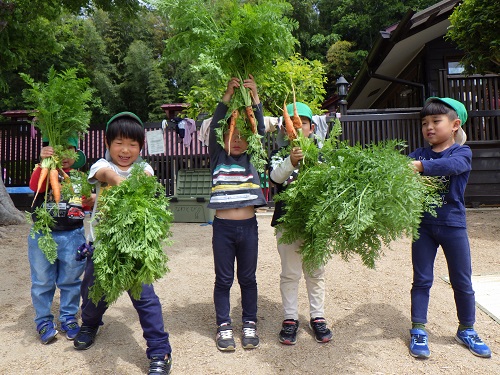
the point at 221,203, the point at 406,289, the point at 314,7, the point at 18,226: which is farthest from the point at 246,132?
the point at 314,7

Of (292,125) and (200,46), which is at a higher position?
(200,46)

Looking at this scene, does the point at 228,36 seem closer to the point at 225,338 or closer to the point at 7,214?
the point at 225,338

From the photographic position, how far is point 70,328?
3.08 metres

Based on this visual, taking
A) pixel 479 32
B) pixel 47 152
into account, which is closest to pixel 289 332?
pixel 47 152

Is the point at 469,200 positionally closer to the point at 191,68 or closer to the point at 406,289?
the point at 406,289

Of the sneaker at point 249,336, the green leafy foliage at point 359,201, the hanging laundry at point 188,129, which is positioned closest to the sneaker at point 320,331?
the sneaker at point 249,336

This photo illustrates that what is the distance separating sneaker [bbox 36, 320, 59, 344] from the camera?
2994 millimetres

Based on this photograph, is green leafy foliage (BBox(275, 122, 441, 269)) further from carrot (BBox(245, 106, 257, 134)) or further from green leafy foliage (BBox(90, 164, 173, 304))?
green leafy foliage (BBox(90, 164, 173, 304))

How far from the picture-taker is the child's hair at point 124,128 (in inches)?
110

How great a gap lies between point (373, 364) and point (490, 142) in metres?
8.41

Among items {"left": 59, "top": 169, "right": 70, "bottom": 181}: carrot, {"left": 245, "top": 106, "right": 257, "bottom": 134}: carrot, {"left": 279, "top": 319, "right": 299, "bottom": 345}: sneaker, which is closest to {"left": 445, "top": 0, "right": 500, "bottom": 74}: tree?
{"left": 245, "top": 106, "right": 257, "bottom": 134}: carrot

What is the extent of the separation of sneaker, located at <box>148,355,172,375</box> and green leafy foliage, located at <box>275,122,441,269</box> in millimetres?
1129

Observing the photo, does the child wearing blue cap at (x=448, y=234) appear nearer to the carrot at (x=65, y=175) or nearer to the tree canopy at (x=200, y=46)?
the tree canopy at (x=200, y=46)

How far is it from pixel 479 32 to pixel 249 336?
266 inches
